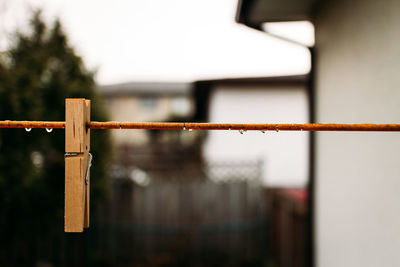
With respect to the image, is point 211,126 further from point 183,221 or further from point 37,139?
point 183,221

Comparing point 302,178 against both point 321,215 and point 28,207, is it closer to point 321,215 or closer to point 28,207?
point 321,215

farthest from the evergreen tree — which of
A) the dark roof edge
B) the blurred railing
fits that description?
the dark roof edge

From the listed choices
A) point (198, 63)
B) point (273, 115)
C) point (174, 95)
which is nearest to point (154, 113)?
point (174, 95)

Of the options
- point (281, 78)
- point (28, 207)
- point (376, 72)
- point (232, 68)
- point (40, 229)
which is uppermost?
point (232, 68)

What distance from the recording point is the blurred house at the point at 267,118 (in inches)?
355

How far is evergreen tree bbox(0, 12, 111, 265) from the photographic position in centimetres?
333

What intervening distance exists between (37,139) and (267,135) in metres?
6.54

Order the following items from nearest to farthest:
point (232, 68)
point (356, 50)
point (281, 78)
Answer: point (356, 50)
point (281, 78)
point (232, 68)

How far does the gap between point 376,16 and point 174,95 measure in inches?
905

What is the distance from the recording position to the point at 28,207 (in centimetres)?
381

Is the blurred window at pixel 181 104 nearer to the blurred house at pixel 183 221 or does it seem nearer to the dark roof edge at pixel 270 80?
the dark roof edge at pixel 270 80

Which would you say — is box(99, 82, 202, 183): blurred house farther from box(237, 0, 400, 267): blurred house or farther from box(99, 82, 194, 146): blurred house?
box(237, 0, 400, 267): blurred house

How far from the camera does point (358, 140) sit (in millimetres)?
2111

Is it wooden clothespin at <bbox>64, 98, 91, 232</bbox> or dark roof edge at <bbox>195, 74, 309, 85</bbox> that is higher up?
dark roof edge at <bbox>195, 74, 309, 85</bbox>
